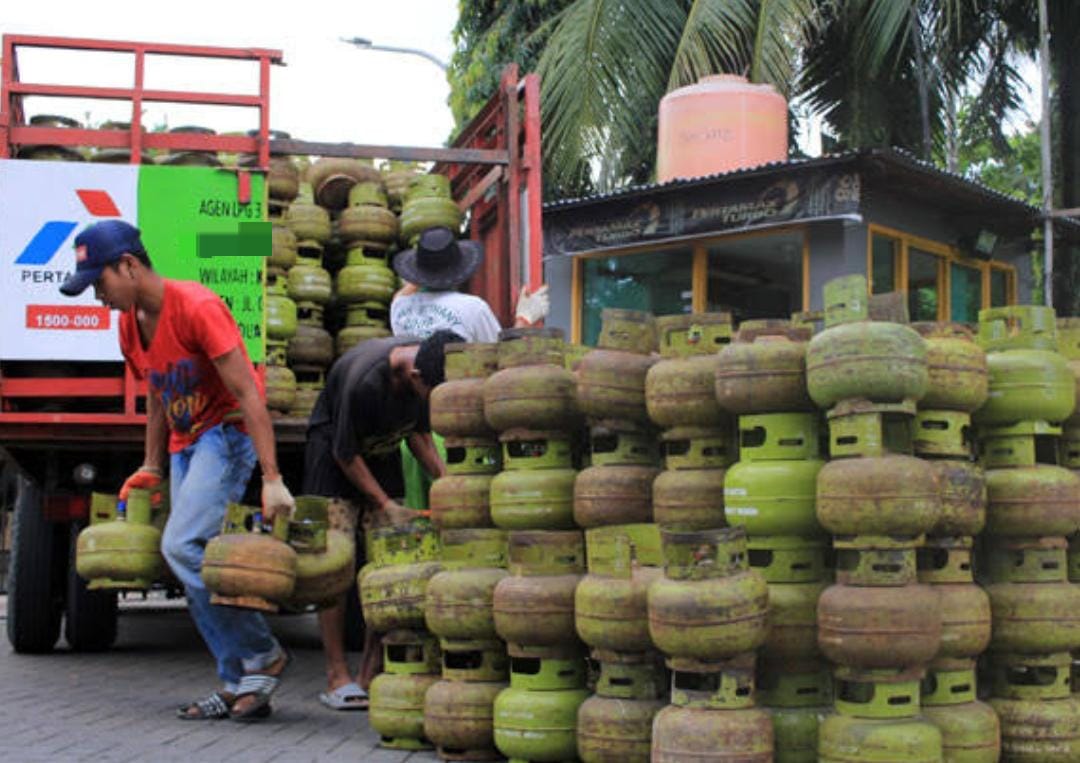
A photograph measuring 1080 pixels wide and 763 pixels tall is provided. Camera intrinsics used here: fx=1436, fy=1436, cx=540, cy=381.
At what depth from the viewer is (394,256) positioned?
9.33m

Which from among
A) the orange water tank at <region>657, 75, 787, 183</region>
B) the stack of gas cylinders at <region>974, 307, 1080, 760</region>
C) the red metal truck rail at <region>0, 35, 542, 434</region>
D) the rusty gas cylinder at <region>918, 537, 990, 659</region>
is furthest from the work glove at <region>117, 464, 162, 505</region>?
the orange water tank at <region>657, 75, 787, 183</region>

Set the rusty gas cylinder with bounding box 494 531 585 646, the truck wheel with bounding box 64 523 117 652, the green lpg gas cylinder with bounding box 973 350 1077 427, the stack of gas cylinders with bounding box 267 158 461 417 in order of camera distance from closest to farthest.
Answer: the green lpg gas cylinder with bounding box 973 350 1077 427 < the rusty gas cylinder with bounding box 494 531 585 646 < the stack of gas cylinders with bounding box 267 158 461 417 < the truck wheel with bounding box 64 523 117 652

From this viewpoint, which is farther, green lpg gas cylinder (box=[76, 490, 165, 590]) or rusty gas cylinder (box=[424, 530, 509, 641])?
green lpg gas cylinder (box=[76, 490, 165, 590])

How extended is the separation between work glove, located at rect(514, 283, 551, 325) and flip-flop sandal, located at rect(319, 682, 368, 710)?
2.09m

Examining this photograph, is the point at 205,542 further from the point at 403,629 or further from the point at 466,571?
the point at 466,571

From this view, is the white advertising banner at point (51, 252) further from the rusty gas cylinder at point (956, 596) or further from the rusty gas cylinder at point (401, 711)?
the rusty gas cylinder at point (956, 596)

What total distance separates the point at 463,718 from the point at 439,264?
11.3 feet

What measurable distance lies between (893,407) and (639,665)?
1229 mm

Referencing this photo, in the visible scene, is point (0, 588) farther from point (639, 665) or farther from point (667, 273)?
point (639, 665)

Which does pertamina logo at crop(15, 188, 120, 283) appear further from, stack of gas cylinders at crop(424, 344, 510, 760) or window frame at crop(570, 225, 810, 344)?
window frame at crop(570, 225, 810, 344)

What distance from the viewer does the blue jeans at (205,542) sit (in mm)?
6055

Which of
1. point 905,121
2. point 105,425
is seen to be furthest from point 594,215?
point 105,425

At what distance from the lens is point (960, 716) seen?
4.57m

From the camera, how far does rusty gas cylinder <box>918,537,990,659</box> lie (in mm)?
4598
